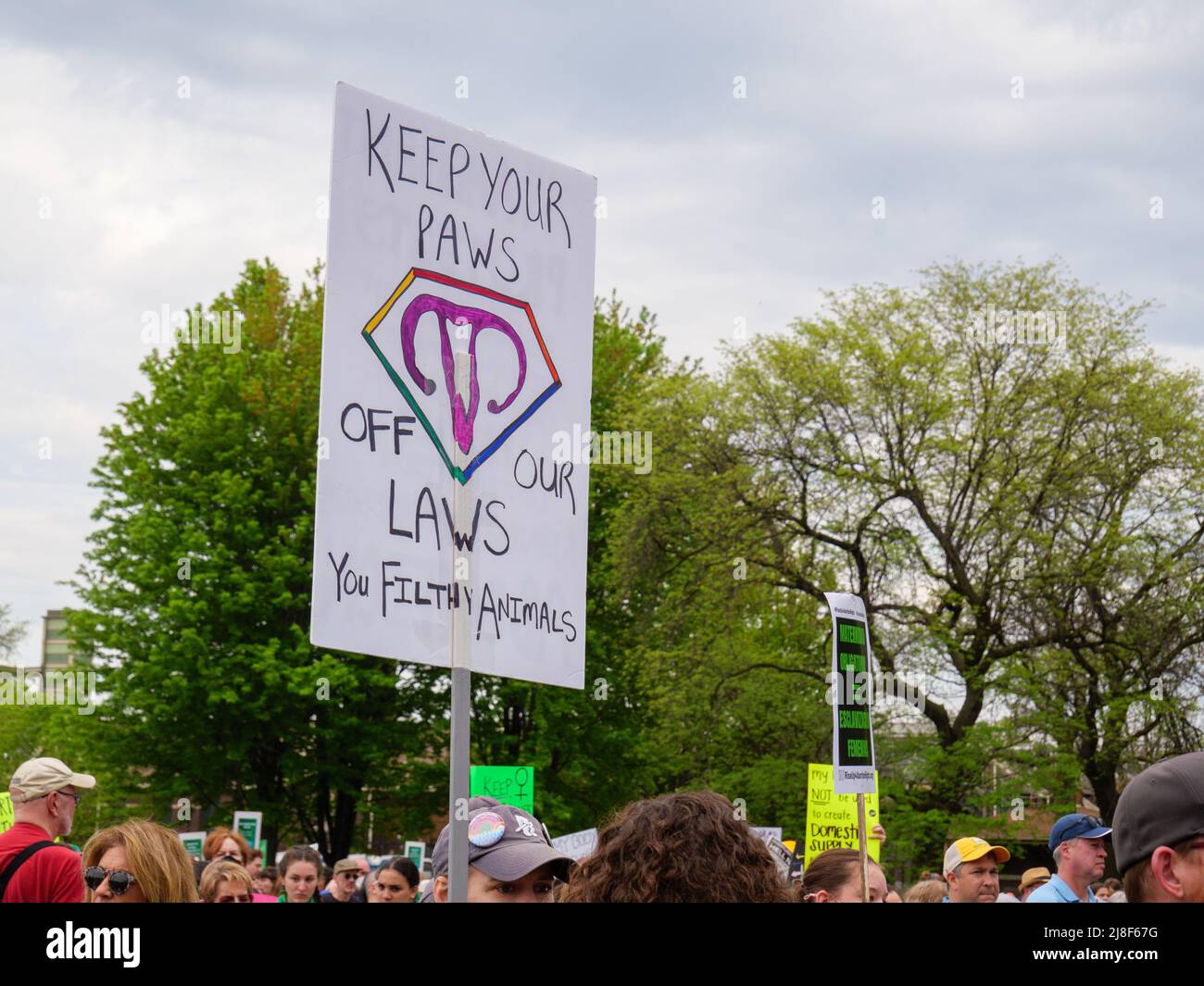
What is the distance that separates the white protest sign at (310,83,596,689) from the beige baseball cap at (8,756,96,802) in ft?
8.20

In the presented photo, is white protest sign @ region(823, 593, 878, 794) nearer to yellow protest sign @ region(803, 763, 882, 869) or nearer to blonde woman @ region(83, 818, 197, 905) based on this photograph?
blonde woman @ region(83, 818, 197, 905)

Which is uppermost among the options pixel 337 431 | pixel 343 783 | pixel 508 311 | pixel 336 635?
pixel 508 311

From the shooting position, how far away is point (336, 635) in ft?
10.5

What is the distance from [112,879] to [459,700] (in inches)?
65.4

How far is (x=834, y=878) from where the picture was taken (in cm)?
506

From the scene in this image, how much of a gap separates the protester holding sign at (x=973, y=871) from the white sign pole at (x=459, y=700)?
5102mm

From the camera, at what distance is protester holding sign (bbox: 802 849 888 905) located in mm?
4996

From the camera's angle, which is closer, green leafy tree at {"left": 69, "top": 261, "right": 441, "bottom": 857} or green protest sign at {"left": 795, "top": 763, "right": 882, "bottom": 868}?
green protest sign at {"left": 795, "top": 763, "right": 882, "bottom": 868}

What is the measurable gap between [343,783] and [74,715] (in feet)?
17.9
